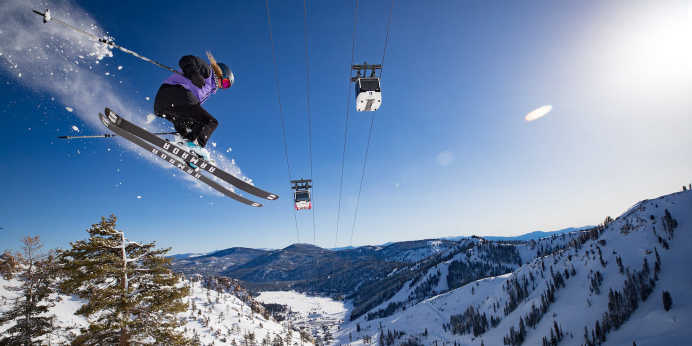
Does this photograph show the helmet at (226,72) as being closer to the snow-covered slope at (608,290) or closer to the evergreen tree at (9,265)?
the evergreen tree at (9,265)

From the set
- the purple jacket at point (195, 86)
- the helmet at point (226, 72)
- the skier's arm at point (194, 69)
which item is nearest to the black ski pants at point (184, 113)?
the purple jacket at point (195, 86)

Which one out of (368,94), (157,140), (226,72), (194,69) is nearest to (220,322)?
(157,140)

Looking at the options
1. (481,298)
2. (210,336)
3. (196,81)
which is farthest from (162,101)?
(481,298)

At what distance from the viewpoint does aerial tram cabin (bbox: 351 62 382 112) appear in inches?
602

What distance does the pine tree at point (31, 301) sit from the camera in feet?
56.5

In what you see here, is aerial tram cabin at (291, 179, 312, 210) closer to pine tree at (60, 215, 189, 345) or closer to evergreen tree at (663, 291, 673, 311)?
pine tree at (60, 215, 189, 345)

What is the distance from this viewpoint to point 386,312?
194000 millimetres

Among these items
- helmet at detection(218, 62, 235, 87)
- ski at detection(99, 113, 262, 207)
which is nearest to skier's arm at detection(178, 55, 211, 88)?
helmet at detection(218, 62, 235, 87)

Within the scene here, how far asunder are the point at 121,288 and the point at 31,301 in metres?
13.7

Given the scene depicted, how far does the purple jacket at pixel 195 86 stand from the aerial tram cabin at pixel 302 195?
15304 millimetres

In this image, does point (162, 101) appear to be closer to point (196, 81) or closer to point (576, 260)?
point (196, 81)

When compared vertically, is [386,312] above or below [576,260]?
below

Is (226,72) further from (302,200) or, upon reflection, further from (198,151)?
(302,200)

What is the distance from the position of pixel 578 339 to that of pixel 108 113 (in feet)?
277
